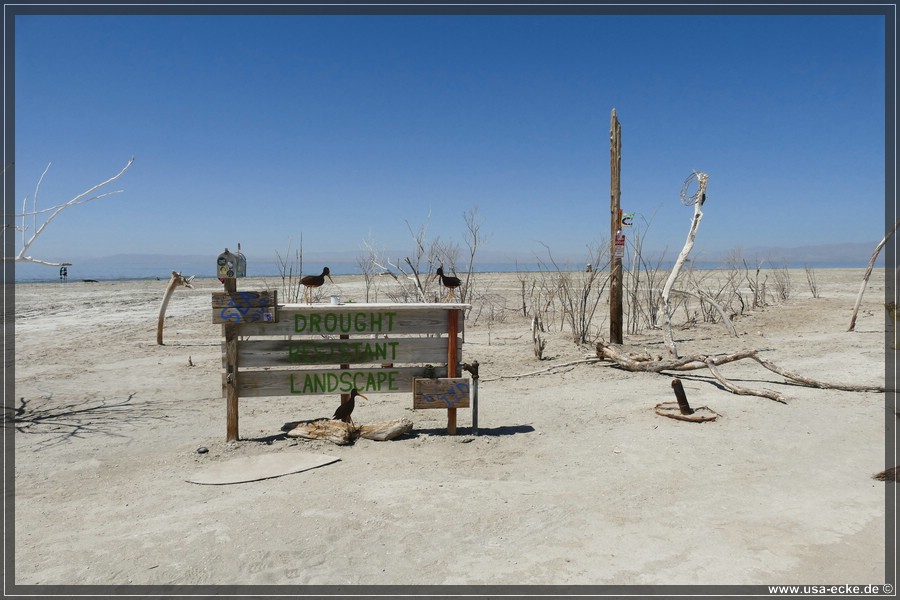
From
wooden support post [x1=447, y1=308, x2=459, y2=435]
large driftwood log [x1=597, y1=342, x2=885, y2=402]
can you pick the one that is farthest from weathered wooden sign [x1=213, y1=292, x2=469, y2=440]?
large driftwood log [x1=597, y1=342, x2=885, y2=402]

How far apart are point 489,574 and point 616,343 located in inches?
309

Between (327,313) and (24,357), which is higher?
(327,313)

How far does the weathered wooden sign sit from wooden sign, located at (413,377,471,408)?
0.04ft

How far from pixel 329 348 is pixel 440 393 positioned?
1223 mm

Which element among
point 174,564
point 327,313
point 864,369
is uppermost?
point 327,313

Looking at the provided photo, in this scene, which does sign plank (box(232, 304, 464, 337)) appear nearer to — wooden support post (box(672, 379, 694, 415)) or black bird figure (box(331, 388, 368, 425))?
black bird figure (box(331, 388, 368, 425))

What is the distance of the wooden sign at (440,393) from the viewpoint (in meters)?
5.44

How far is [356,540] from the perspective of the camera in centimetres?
343

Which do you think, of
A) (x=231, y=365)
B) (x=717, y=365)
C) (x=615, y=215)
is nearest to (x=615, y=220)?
(x=615, y=215)

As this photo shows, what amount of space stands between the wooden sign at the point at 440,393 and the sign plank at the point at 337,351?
27cm

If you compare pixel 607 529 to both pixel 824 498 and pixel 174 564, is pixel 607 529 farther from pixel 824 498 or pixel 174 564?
pixel 174 564

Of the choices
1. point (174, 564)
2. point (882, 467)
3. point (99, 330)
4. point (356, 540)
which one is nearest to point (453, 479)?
point (356, 540)

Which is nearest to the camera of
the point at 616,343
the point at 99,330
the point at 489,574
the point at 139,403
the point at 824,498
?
the point at 489,574

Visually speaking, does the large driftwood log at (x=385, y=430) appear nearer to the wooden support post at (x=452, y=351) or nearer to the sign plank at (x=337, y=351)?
the wooden support post at (x=452, y=351)
